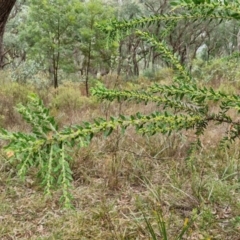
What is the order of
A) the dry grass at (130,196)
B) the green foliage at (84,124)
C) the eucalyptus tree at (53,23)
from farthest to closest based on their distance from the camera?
1. the eucalyptus tree at (53,23)
2. the dry grass at (130,196)
3. the green foliage at (84,124)

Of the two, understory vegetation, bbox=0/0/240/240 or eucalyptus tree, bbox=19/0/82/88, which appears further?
eucalyptus tree, bbox=19/0/82/88

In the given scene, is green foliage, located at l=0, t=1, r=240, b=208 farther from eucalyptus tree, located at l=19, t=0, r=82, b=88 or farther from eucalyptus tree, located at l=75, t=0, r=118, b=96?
eucalyptus tree, located at l=19, t=0, r=82, b=88

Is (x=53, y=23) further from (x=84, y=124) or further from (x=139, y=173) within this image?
(x=84, y=124)

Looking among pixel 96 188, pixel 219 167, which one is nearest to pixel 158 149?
pixel 219 167

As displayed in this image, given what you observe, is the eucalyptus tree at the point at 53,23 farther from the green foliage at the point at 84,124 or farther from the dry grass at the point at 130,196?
the green foliage at the point at 84,124

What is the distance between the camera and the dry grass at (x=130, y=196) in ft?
8.27

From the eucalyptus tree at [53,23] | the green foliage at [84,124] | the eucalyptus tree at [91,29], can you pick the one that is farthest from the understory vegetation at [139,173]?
the eucalyptus tree at [53,23]

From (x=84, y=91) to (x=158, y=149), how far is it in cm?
664

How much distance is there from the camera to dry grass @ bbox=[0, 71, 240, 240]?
8.27ft

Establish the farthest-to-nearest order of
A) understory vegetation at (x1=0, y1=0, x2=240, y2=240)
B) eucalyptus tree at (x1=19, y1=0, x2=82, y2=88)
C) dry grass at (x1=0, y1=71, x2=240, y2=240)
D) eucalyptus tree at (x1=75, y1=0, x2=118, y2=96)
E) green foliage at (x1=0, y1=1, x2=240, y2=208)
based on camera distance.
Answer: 1. eucalyptus tree at (x1=19, y1=0, x2=82, y2=88)
2. eucalyptus tree at (x1=75, y1=0, x2=118, y2=96)
3. dry grass at (x1=0, y1=71, x2=240, y2=240)
4. understory vegetation at (x1=0, y1=0, x2=240, y2=240)
5. green foliage at (x1=0, y1=1, x2=240, y2=208)

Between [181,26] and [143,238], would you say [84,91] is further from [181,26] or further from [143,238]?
[181,26]

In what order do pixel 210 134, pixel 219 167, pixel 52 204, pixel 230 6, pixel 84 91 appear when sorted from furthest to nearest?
pixel 84 91
pixel 210 134
pixel 219 167
pixel 52 204
pixel 230 6

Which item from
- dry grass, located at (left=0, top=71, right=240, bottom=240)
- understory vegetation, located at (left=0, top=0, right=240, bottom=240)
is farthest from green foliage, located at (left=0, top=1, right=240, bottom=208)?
dry grass, located at (left=0, top=71, right=240, bottom=240)

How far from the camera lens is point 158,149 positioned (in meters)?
4.01
